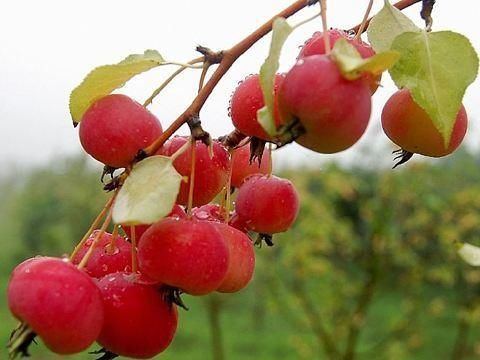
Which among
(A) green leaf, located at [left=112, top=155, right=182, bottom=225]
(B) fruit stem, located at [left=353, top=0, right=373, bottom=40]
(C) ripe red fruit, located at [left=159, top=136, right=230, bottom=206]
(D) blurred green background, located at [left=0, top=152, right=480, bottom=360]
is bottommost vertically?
(D) blurred green background, located at [left=0, top=152, right=480, bottom=360]

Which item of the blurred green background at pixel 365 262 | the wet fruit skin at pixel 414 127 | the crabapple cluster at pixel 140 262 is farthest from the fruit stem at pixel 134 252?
the blurred green background at pixel 365 262

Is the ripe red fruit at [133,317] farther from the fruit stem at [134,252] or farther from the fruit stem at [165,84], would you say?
the fruit stem at [165,84]

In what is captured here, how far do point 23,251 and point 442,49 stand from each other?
823 cm

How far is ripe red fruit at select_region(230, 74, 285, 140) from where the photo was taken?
493mm

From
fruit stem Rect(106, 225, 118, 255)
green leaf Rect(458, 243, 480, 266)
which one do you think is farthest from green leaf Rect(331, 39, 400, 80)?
green leaf Rect(458, 243, 480, 266)

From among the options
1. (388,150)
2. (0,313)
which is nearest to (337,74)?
(388,150)

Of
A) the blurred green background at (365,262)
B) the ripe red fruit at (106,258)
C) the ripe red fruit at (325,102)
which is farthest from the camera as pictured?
the blurred green background at (365,262)

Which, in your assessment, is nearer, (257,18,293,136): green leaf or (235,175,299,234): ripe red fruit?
(257,18,293,136): green leaf

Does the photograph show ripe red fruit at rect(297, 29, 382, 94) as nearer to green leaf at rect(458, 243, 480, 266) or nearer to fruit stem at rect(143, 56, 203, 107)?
fruit stem at rect(143, 56, 203, 107)

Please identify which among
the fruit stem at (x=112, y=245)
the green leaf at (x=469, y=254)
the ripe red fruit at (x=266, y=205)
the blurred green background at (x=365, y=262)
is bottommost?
the blurred green background at (x=365, y=262)

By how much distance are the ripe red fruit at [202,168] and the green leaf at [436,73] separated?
0.45 feet

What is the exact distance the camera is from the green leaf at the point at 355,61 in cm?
42

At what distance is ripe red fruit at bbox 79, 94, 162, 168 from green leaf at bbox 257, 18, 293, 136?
0.10 m

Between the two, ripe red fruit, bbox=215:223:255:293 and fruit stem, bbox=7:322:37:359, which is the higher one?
fruit stem, bbox=7:322:37:359
